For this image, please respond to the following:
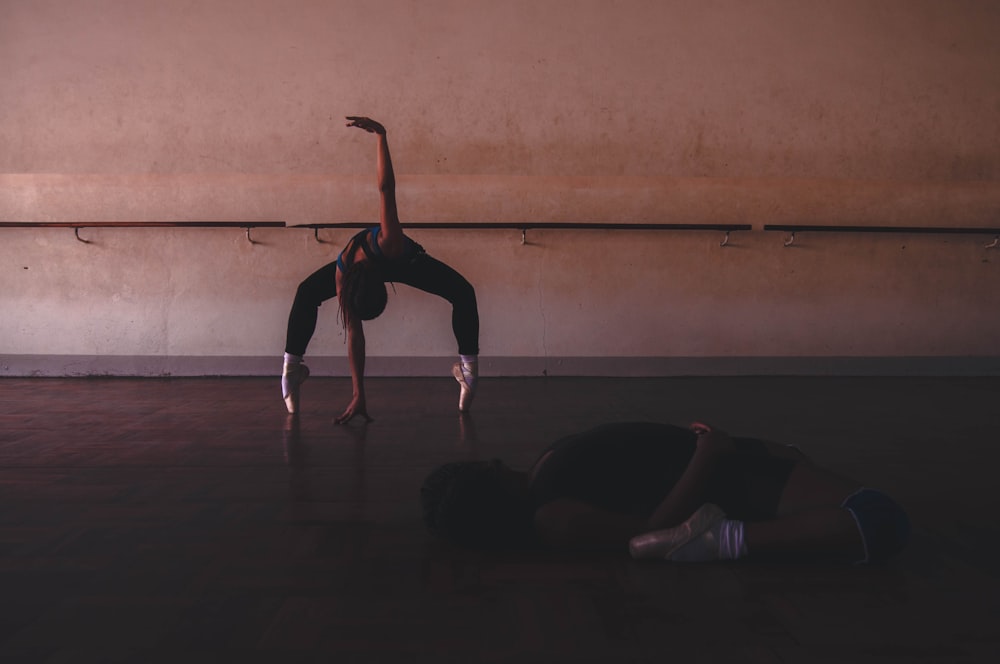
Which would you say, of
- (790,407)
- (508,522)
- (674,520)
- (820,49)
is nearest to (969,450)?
(790,407)

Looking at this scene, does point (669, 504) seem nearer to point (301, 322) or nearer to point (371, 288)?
point (371, 288)

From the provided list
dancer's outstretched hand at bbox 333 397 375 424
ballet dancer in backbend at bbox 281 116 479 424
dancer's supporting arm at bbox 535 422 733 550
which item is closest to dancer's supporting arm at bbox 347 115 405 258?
ballet dancer in backbend at bbox 281 116 479 424

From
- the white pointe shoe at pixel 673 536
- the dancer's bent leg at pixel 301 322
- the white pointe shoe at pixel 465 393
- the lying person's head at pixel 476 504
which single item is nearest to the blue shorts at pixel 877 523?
the white pointe shoe at pixel 673 536

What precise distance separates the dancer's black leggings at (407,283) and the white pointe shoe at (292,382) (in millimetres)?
83

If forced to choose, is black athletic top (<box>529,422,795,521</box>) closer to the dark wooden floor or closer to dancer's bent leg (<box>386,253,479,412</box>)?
the dark wooden floor

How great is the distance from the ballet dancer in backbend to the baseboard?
1496 millimetres

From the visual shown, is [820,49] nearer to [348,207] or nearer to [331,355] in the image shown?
[348,207]

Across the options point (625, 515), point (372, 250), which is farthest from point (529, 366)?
point (625, 515)

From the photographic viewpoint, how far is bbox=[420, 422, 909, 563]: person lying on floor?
1445 millimetres

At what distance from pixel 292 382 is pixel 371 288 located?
28.7 inches

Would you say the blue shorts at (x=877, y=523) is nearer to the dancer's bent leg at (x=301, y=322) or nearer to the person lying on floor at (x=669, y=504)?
the person lying on floor at (x=669, y=504)

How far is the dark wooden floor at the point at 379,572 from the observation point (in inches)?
46.2

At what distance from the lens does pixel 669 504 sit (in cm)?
148

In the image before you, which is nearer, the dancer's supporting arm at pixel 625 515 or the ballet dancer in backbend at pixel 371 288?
the dancer's supporting arm at pixel 625 515
